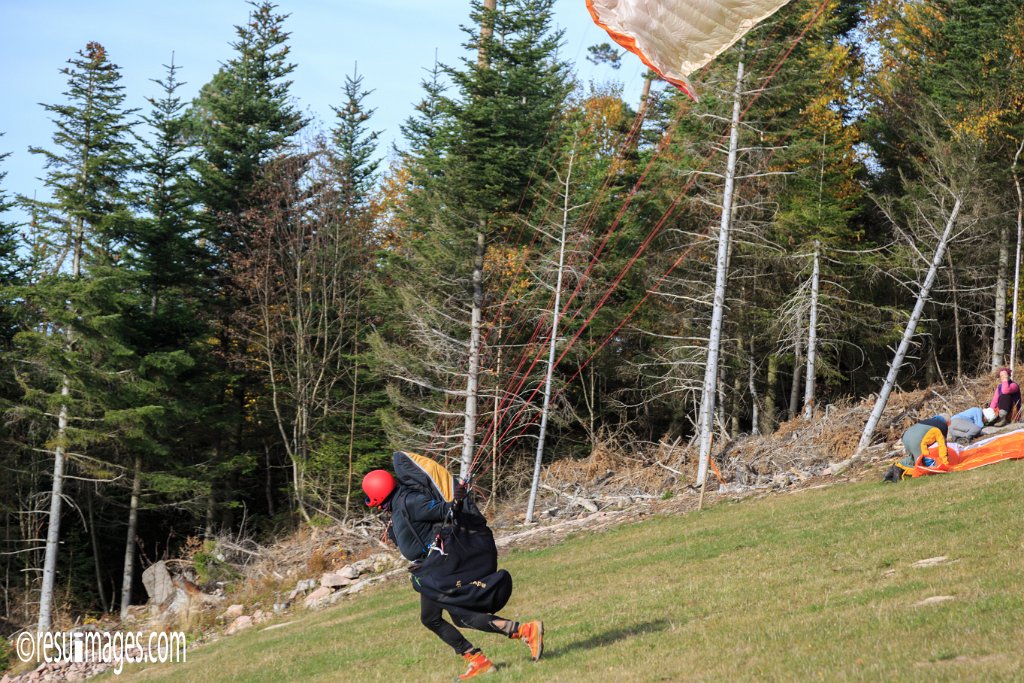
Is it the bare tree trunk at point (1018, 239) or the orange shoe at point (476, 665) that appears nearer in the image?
the orange shoe at point (476, 665)

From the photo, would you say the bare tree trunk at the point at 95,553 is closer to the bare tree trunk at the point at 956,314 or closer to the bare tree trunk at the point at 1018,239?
the bare tree trunk at the point at 956,314

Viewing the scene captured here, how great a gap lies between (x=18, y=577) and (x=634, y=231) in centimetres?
2142

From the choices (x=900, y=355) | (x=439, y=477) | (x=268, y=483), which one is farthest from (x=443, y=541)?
(x=268, y=483)

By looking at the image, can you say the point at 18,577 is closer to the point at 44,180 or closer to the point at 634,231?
the point at 44,180


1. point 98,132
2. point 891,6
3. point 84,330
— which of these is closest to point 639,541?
point 84,330

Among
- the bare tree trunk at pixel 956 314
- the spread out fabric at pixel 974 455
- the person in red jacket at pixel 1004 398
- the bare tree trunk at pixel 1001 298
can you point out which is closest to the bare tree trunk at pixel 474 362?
the spread out fabric at pixel 974 455

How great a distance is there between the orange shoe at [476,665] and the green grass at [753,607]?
0.13 meters

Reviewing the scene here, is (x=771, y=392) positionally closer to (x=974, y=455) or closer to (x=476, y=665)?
(x=974, y=455)

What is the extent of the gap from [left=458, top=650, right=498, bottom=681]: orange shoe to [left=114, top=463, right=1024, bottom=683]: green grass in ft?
0.44

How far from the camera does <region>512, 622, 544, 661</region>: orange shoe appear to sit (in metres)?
8.24

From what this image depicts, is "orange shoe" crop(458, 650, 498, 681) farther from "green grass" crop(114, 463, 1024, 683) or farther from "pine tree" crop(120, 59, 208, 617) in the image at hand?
"pine tree" crop(120, 59, 208, 617)

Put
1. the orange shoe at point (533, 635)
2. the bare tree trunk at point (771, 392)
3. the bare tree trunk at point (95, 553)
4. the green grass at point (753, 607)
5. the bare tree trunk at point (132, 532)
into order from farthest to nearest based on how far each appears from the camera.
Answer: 1. the bare tree trunk at point (95, 553)
2. the bare tree trunk at point (771, 392)
3. the bare tree trunk at point (132, 532)
4. the orange shoe at point (533, 635)
5. the green grass at point (753, 607)

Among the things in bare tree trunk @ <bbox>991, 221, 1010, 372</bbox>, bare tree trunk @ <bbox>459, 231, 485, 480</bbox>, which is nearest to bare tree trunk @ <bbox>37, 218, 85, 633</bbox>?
bare tree trunk @ <bbox>459, 231, 485, 480</bbox>

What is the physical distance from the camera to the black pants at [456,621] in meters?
8.08
